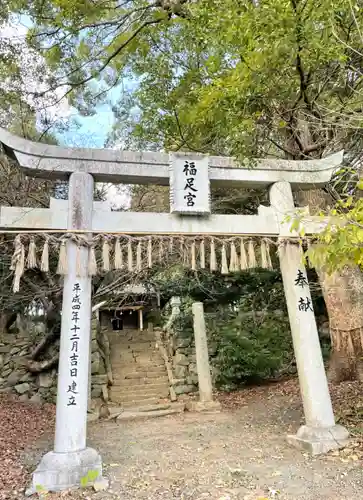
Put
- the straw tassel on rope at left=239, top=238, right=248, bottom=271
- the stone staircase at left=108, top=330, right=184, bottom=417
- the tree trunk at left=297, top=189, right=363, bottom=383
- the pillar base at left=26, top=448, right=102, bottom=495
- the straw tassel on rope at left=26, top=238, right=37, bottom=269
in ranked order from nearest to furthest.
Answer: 1. the pillar base at left=26, top=448, right=102, bottom=495
2. the straw tassel on rope at left=26, top=238, right=37, bottom=269
3. the straw tassel on rope at left=239, top=238, right=248, bottom=271
4. the tree trunk at left=297, top=189, right=363, bottom=383
5. the stone staircase at left=108, top=330, right=184, bottom=417

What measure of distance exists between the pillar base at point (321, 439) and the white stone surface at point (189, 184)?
3.31 metres

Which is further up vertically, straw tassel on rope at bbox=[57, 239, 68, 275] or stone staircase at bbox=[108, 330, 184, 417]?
straw tassel on rope at bbox=[57, 239, 68, 275]

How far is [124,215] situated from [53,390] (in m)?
7.27

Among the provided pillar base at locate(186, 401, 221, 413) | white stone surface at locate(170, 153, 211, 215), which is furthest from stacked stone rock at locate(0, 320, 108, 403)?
white stone surface at locate(170, 153, 211, 215)

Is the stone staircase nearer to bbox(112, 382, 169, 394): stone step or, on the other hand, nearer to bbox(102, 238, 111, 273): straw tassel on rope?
bbox(112, 382, 169, 394): stone step

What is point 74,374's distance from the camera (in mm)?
4633

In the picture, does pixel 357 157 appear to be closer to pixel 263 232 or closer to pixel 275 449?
pixel 263 232

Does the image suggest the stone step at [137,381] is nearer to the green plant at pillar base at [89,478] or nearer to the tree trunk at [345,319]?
the tree trunk at [345,319]

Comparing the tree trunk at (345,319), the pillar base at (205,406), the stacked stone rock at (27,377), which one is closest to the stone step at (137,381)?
the stacked stone rock at (27,377)

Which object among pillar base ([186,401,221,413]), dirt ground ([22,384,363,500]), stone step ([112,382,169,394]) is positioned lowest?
dirt ground ([22,384,363,500])

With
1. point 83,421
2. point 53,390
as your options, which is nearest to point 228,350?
point 53,390

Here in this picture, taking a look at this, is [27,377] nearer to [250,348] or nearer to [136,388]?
[136,388]

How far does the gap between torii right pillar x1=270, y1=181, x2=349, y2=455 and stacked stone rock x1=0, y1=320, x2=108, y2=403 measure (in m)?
6.54

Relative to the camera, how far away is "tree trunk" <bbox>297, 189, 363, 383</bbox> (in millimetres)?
7609
